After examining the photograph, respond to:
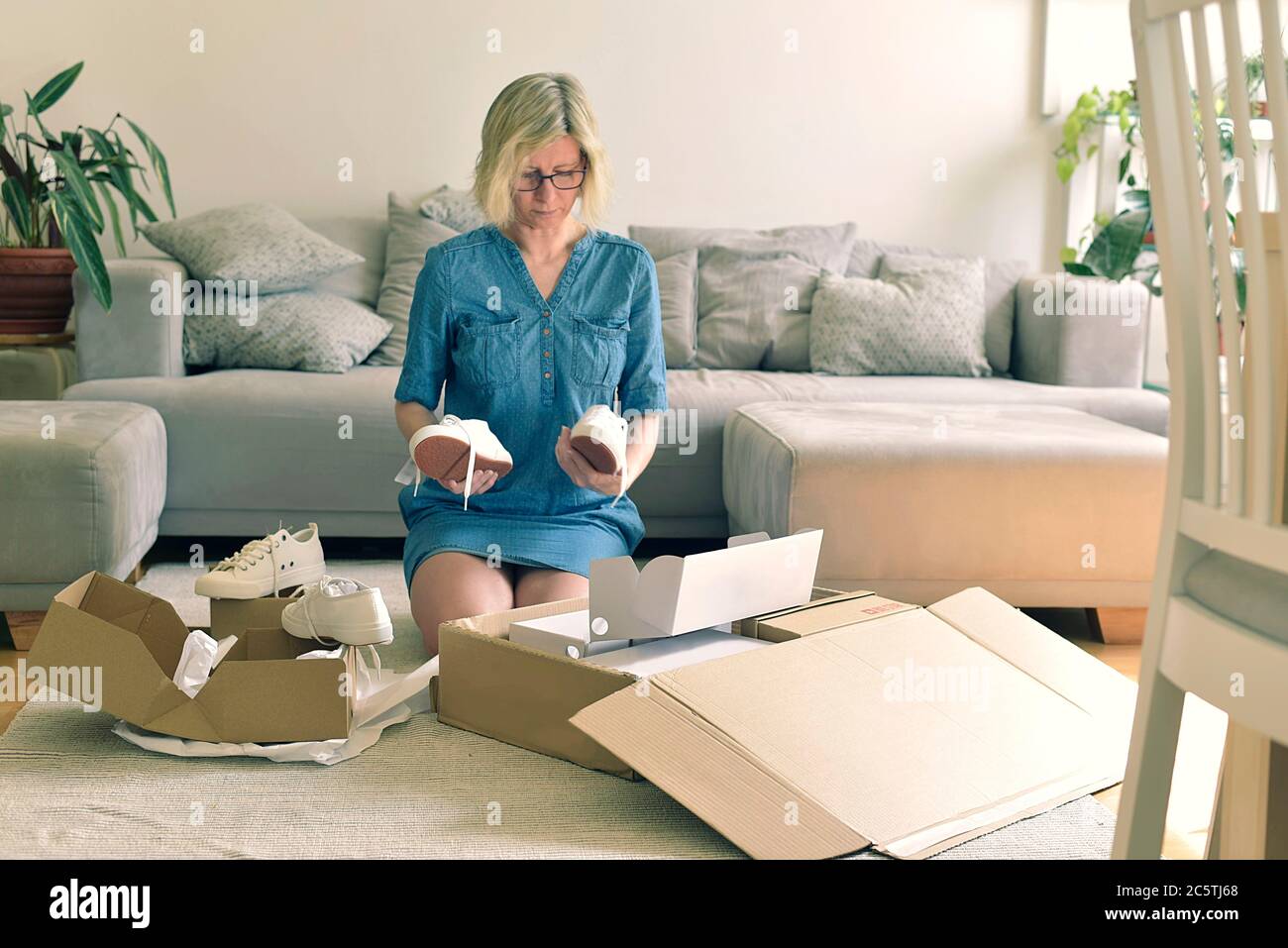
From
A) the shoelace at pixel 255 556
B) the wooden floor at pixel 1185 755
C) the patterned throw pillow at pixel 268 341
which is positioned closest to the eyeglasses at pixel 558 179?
the shoelace at pixel 255 556

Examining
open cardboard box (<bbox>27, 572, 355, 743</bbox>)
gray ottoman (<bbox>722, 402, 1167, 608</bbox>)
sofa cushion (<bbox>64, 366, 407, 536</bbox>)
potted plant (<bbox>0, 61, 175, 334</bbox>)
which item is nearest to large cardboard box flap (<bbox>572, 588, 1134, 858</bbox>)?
open cardboard box (<bbox>27, 572, 355, 743</bbox>)

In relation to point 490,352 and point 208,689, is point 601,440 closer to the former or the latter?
point 490,352

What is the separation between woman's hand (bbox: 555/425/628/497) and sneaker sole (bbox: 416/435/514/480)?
9 centimetres

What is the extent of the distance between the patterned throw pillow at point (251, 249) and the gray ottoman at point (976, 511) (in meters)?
1.51

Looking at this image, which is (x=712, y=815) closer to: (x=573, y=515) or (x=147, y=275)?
(x=573, y=515)

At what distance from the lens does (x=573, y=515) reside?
6.95 feet

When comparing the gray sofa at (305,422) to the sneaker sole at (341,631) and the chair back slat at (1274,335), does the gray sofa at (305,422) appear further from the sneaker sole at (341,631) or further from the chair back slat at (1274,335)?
the chair back slat at (1274,335)

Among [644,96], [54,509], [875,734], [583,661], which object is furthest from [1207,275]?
[644,96]

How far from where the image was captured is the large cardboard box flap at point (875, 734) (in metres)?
1.44

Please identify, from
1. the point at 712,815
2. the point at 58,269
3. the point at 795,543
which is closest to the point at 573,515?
the point at 795,543

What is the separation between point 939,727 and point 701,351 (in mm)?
1978

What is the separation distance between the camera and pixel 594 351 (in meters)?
2.11

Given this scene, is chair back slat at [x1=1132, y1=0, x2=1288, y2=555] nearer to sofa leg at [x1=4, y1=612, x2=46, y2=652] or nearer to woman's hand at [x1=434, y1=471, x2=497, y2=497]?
woman's hand at [x1=434, y1=471, x2=497, y2=497]

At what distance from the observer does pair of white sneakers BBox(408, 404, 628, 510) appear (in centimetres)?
183
